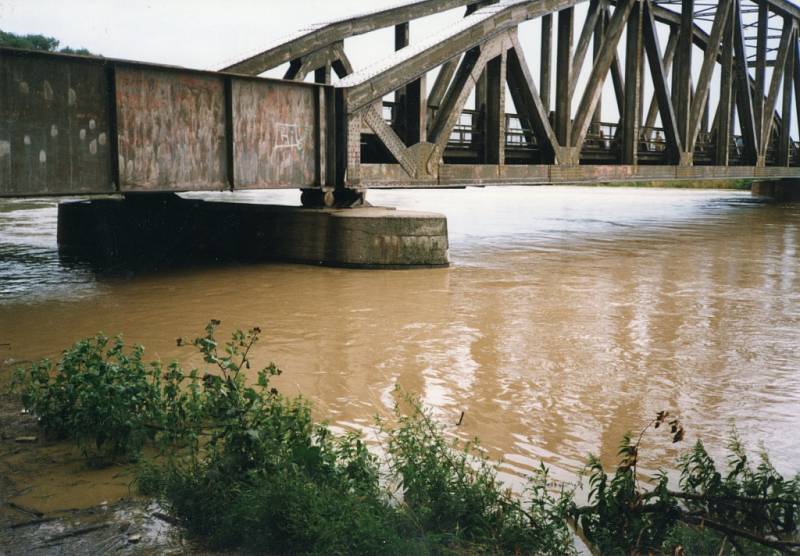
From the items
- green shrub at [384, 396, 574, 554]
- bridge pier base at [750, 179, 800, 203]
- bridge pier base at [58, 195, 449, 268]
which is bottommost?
green shrub at [384, 396, 574, 554]

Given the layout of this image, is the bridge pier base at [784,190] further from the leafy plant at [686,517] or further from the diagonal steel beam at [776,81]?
the leafy plant at [686,517]

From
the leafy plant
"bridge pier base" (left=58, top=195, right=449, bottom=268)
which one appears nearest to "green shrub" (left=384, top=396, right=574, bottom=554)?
the leafy plant

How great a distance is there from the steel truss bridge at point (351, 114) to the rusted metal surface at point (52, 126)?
2 cm

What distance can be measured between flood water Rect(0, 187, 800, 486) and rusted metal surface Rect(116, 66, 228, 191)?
1.50m

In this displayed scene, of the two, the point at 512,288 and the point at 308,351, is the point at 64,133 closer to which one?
the point at 308,351

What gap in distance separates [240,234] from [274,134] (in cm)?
200

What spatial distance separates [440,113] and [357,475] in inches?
491

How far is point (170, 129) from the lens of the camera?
11719mm

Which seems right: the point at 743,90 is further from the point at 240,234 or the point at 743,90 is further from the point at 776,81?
the point at 240,234

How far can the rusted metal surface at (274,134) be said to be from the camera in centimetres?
1273

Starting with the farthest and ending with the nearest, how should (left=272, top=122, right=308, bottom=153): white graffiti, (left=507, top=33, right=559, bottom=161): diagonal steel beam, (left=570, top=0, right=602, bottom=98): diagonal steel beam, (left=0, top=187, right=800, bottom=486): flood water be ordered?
(left=570, top=0, right=602, bottom=98): diagonal steel beam → (left=507, top=33, right=559, bottom=161): diagonal steel beam → (left=272, top=122, right=308, bottom=153): white graffiti → (left=0, top=187, right=800, bottom=486): flood water

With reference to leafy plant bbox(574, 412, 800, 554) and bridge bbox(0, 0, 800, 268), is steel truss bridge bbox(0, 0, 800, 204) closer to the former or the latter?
bridge bbox(0, 0, 800, 268)

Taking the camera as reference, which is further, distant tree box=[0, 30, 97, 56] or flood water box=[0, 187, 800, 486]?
distant tree box=[0, 30, 97, 56]

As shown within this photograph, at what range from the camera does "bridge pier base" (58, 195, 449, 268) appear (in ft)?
42.5
